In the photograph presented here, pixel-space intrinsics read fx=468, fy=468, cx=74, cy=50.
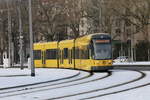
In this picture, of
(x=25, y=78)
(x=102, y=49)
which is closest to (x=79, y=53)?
(x=102, y=49)

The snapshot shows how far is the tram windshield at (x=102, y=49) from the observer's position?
34.8 m

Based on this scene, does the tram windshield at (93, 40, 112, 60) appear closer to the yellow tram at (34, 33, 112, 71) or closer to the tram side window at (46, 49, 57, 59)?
the yellow tram at (34, 33, 112, 71)

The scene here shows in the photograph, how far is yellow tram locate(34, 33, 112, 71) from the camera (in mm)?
34875

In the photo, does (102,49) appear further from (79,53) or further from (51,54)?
(51,54)

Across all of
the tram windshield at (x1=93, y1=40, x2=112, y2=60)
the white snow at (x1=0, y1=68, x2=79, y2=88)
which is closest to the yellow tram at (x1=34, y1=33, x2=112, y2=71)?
the tram windshield at (x1=93, y1=40, x2=112, y2=60)

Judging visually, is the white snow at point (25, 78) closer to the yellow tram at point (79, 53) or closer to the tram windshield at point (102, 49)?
the yellow tram at point (79, 53)

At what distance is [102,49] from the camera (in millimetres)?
34875

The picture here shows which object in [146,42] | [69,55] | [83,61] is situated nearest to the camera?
[83,61]

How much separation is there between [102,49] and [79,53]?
4207mm

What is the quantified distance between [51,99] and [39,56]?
34230mm

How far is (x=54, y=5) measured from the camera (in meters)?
73.4

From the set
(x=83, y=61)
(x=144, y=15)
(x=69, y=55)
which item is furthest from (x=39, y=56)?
(x=144, y=15)

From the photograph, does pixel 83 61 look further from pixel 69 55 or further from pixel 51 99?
pixel 51 99

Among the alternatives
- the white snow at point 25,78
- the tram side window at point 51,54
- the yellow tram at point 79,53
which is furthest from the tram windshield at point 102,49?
the tram side window at point 51,54
